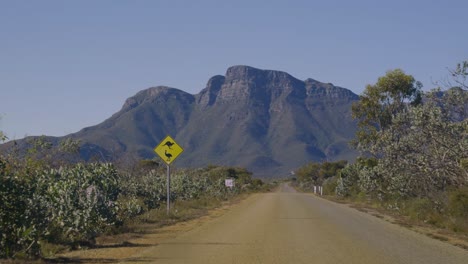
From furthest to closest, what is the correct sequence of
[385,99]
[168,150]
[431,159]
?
[385,99], [168,150], [431,159]

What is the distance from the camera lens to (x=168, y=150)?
28266 mm

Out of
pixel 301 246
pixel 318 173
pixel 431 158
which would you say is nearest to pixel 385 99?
pixel 431 158

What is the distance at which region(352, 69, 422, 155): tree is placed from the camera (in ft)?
147

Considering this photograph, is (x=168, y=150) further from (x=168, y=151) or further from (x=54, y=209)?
Result: (x=54, y=209)

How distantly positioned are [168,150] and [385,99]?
22673 millimetres

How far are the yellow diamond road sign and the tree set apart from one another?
1954 centimetres

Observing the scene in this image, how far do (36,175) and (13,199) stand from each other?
3954 millimetres

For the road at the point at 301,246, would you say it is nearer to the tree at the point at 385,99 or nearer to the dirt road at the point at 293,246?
the dirt road at the point at 293,246

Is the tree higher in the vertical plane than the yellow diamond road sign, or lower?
higher

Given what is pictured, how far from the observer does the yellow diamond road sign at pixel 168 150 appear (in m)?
28.1

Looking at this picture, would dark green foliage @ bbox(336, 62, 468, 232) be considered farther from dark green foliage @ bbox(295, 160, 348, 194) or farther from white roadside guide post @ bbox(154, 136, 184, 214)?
dark green foliage @ bbox(295, 160, 348, 194)

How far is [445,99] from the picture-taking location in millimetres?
A: 25156

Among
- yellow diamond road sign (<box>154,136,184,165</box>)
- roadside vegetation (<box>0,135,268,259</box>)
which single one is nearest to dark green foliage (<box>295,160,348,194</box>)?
yellow diamond road sign (<box>154,136,184,165</box>)

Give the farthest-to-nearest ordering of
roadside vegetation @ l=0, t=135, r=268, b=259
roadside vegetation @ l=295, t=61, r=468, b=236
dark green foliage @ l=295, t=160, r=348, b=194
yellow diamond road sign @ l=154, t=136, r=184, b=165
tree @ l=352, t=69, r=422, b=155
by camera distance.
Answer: dark green foliage @ l=295, t=160, r=348, b=194
tree @ l=352, t=69, r=422, b=155
yellow diamond road sign @ l=154, t=136, r=184, b=165
roadside vegetation @ l=295, t=61, r=468, b=236
roadside vegetation @ l=0, t=135, r=268, b=259
